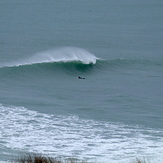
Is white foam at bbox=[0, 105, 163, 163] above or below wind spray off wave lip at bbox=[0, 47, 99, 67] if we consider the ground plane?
below

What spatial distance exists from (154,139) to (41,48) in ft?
82.6

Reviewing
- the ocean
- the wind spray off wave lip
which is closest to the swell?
the ocean

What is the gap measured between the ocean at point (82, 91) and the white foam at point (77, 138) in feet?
0.10

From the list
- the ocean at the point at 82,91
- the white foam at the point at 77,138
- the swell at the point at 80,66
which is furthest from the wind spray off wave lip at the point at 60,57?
the white foam at the point at 77,138

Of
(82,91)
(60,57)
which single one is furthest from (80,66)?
(82,91)

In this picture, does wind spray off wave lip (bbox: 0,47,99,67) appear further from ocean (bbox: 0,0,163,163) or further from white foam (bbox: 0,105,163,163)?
white foam (bbox: 0,105,163,163)

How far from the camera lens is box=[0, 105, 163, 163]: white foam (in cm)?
1905

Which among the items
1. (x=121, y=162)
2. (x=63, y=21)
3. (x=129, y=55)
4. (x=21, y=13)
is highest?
(x=21, y=13)

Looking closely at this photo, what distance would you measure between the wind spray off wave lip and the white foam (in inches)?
530

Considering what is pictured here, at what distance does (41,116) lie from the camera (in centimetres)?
2406

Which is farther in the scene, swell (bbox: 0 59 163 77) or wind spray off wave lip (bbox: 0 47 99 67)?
wind spray off wave lip (bbox: 0 47 99 67)

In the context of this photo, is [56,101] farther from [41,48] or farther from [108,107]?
[41,48]

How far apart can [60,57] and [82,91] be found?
10.4 meters

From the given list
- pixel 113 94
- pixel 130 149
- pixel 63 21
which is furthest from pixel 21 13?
pixel 130 149
